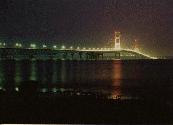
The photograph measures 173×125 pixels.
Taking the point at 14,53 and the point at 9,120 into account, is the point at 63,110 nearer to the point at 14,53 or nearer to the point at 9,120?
the point at 9,120

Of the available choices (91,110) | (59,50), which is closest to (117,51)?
(59,50)

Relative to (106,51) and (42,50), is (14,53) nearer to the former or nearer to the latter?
(42,50)

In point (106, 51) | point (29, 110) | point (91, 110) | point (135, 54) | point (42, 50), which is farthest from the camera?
point (135, 54)

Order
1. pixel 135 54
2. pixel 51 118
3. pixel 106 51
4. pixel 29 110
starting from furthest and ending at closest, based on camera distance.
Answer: pixel 135 54
pixel 106 51
pixel 29 110
pixel 51 118

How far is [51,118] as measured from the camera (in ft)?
30.4

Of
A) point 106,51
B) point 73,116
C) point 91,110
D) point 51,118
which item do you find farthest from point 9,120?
point 106,51

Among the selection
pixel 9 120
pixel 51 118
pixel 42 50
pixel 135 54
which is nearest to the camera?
pixel 9 120

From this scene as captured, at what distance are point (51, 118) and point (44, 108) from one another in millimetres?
1722

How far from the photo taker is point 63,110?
36.1 ft

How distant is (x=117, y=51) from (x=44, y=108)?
70227 mm

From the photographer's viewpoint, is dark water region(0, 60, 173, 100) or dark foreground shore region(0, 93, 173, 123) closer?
→ dark foreground shore region(0, 93, 173, 123)

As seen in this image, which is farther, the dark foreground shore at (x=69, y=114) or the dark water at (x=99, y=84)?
the dark water at (x=99, y=84)

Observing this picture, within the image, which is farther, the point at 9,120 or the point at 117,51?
the point at 117,51

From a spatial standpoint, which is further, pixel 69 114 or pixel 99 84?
pixel 99 84
